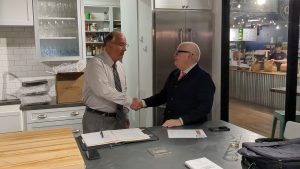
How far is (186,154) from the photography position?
1825 millimetres

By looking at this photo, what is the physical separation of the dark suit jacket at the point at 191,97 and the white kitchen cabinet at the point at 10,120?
1727 millimetres

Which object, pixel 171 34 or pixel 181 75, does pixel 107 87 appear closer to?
pixel 181 75

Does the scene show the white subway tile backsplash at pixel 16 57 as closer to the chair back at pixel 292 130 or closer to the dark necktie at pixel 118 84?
the dark necktie at pixel 118 84

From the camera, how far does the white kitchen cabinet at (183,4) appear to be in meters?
3.43

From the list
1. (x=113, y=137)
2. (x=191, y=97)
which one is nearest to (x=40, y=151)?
(x=113, y=137)

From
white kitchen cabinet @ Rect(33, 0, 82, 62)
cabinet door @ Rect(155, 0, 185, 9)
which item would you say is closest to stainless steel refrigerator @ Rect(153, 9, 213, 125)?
cabinet door @ Rect(155, 0, 185, 9)

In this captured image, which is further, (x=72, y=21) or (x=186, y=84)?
(x=72, y=21)

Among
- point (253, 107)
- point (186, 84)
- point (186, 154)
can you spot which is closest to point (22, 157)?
point (186, 154)

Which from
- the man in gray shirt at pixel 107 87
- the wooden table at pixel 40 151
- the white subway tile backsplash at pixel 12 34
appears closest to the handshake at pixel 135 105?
the man in gray shirt at pixel 107 87

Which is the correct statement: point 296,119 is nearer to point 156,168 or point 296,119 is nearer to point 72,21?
point 156,168

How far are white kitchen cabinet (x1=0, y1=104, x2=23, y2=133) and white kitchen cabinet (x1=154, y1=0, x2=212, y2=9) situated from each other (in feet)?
6.42

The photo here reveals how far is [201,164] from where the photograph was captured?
1649mm

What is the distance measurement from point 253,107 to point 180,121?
3703 millimetres

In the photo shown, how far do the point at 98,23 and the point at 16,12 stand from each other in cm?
269
